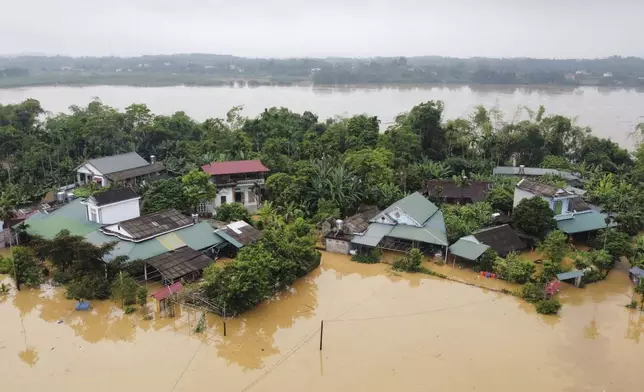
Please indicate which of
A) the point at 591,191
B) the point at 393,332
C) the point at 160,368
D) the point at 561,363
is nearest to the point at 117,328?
the point at 160,368

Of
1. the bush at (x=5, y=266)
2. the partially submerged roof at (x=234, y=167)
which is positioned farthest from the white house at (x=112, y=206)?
the partially submerged roof at (x=234, y=167)

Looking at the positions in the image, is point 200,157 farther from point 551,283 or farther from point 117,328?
point 551,283

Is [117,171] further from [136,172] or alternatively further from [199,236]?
[199,236]

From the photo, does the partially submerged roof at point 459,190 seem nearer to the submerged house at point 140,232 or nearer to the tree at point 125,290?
the submerged house at point 140,232

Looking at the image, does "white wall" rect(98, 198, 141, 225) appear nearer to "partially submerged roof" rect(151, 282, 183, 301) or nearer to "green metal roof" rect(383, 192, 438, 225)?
"partially submerged roof" rect(151, 282, 183, 301)

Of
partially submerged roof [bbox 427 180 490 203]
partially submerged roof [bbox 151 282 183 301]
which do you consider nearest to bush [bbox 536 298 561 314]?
partially submerged roof [bbox 427 180 490 203]
